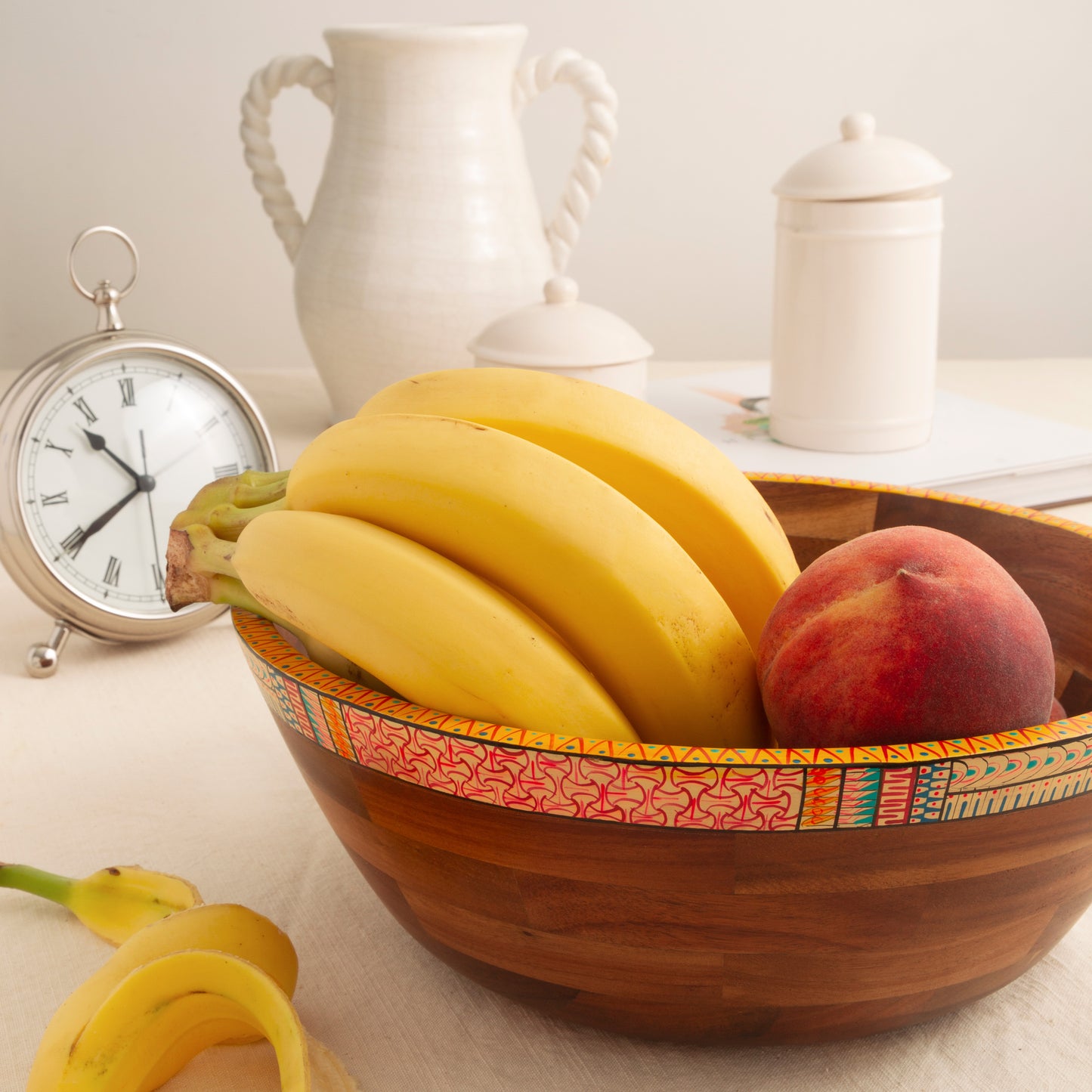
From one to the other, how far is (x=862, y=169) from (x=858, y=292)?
0.09 meters

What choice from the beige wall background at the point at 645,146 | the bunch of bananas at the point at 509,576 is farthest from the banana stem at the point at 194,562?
the beige wall background at the point at 645,146

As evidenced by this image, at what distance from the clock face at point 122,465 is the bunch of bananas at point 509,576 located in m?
0.31

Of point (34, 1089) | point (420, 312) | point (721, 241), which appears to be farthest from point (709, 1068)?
point (721, 241)

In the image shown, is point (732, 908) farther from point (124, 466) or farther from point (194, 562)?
point (124, 466)

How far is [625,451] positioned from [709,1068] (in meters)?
0.20

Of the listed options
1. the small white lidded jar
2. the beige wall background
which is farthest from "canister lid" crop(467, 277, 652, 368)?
the beige wall background

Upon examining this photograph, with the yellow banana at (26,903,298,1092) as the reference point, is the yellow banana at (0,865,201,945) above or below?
below

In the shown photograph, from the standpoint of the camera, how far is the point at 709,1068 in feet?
1.13

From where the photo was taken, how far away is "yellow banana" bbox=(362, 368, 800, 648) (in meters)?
0.39

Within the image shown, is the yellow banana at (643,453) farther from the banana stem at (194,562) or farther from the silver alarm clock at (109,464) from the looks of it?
the silver alarm clock at (109,464)

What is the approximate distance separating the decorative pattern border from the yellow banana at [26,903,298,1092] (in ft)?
0.34

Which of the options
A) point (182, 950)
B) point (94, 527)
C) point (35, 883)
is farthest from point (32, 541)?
point (182, 950)

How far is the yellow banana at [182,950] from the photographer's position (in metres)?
0.32

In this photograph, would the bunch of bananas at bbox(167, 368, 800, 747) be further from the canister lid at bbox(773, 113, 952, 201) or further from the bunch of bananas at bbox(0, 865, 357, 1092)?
the canister lid at bbox(773, 113, 952, 201)
